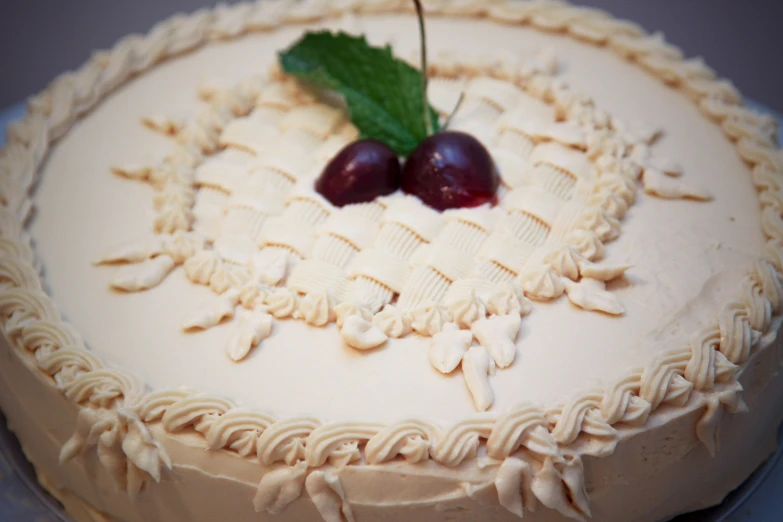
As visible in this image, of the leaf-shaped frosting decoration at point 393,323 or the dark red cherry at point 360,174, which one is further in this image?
the dark red cherry at point 360,174

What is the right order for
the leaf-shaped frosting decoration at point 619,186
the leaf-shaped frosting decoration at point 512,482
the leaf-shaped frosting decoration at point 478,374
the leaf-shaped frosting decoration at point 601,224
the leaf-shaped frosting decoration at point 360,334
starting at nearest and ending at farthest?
1. the leaf-shaped frosting decoration at point 512,482
2. the leaf-shaped frosting decoration at point 478,374
3. the leaf-shaped frosting decoration at point 360,334
4. the leaf-shaped frosting decoration at point 601,224
5. the leaf-shaped frosting decoration at point 619,186

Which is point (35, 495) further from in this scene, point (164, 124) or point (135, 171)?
point (164, 124)

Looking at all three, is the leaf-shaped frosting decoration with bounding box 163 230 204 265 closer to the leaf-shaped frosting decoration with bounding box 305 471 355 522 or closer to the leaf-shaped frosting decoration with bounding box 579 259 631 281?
the leaf-shaped frosting decoration with bounding box 305 471 355 522

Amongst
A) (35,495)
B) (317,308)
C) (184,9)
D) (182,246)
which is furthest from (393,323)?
(184,9)

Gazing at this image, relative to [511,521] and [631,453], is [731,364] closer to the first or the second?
[631,453]

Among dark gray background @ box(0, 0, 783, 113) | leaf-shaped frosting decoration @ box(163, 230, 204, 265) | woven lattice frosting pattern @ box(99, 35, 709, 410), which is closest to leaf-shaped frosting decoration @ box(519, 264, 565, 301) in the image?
woven lattice frosting pattern @ box(99, 35, 709, 410)

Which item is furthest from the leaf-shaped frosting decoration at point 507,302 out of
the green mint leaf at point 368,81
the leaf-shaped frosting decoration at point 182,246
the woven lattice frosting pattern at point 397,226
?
the leaf-shaped frosting decoration at point 182,246

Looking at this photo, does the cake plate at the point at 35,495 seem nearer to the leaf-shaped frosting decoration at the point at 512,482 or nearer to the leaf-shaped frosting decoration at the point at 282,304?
the leaf-shaped frosting decoration at the point at 512,482

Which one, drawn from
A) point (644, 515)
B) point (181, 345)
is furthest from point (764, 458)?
point (181, 345)

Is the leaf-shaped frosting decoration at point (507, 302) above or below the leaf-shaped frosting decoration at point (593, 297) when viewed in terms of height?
below
